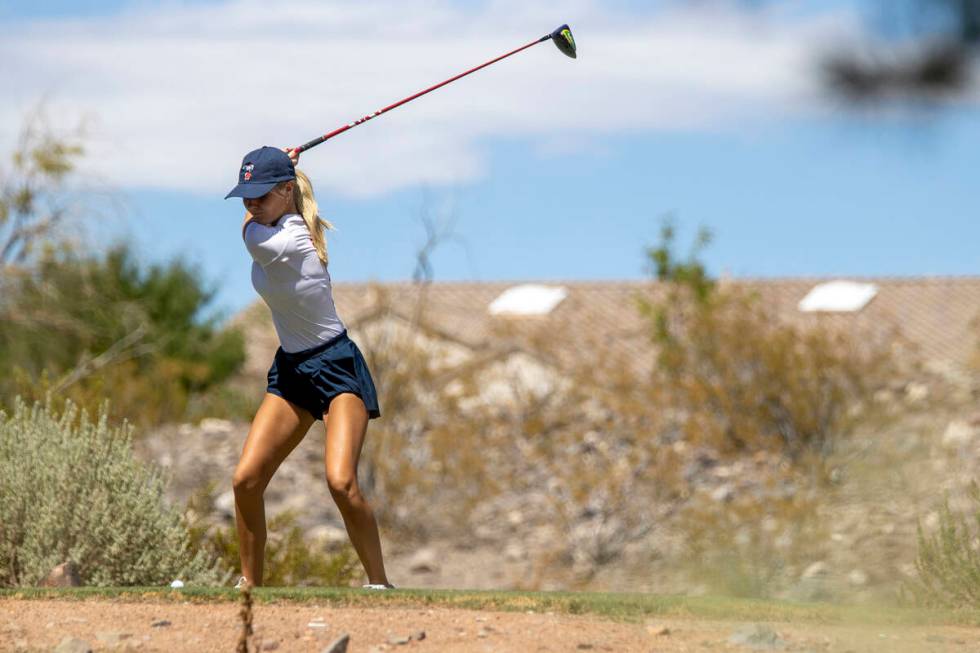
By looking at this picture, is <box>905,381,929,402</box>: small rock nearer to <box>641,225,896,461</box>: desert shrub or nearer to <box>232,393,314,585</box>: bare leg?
<box>641,225,896,461</box>: desert shrub

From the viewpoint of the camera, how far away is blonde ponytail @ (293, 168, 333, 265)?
8008 mm

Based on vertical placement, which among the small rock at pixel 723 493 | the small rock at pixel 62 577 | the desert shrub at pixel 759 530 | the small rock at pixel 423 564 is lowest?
the small rock at pixel 423 564

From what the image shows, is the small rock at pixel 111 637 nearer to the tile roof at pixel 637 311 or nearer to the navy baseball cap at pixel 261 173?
the navy baseball cap at pixel 261 173

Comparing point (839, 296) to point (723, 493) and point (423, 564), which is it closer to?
point (723, 493)

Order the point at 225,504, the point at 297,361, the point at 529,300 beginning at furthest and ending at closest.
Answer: the point at 529,300, the point at 225,504, the point at 297,361

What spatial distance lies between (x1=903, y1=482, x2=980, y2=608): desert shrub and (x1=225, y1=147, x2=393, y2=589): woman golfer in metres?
3.39

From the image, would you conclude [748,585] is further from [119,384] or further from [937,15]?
[119,384]

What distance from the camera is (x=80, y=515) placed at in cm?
948

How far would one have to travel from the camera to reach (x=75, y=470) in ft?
31.6

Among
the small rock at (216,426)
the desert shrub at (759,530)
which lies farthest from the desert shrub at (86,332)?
the desert shrub at (759,530)

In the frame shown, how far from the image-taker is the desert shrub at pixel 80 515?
945 centimetres

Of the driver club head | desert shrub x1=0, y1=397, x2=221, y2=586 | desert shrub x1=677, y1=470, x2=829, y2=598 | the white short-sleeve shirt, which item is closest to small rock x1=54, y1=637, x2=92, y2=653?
the white short-sleeve shirt

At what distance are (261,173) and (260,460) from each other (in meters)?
1.48

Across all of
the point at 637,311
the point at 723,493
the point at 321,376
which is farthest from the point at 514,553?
the point at 637,311
